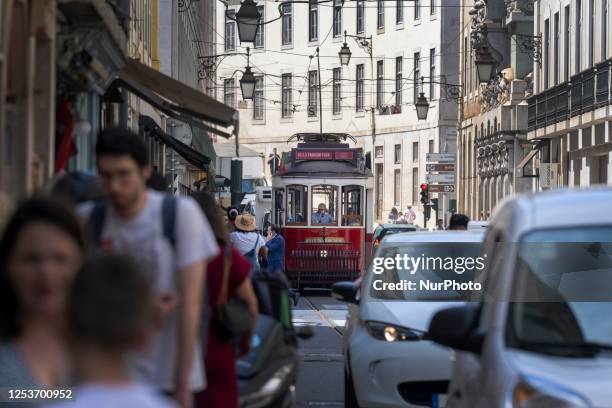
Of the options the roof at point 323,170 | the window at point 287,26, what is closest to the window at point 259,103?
the window at point 287,26

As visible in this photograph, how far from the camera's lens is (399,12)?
252 ft

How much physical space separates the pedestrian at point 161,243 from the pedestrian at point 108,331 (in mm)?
2078

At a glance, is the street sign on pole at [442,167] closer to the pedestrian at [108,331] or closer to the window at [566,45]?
the window at [566,45]

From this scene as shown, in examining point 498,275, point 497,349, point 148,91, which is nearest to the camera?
point 497,349

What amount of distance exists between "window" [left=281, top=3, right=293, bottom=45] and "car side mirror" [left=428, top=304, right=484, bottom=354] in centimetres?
8000

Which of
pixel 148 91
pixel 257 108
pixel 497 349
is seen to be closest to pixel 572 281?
pixel 497 349

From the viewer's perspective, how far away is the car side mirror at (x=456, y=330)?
640 centimetres

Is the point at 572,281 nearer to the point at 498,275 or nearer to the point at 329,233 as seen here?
the point at 498,275

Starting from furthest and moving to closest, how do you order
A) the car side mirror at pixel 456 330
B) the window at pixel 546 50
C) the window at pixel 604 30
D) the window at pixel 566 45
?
the window at pixel 546 50 → the window at pixel 566 45 → the window at pixel 604 30 → the car side mirror at pixel 456 330

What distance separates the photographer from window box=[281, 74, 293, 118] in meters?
86.6

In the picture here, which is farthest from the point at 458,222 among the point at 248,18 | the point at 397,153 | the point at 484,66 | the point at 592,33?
the point at 397,153

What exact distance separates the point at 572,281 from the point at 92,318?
5720mm

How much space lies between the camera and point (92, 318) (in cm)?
340

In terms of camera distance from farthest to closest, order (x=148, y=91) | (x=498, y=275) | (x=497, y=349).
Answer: (x=148, y=91)
(x=498, y=275)
(x=497, y=349)
